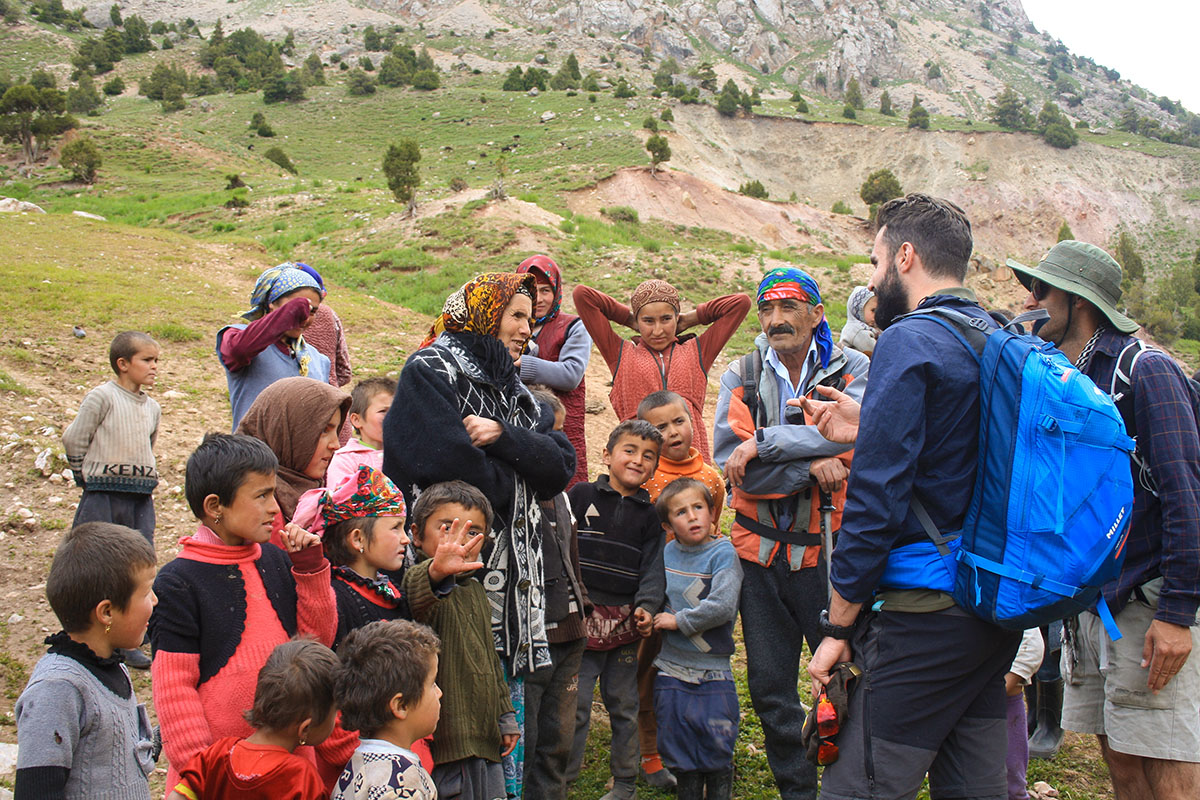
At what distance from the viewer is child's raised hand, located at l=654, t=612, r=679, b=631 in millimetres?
3314

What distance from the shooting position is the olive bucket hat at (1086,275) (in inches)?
111

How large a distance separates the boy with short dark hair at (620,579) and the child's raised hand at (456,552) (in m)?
1.03

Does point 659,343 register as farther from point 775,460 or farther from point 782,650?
point 782,650

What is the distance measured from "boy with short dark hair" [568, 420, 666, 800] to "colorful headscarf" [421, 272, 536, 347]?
102 centimetres

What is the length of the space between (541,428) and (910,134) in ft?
199

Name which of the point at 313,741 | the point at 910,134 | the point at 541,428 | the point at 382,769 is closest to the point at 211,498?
the point at 313,741

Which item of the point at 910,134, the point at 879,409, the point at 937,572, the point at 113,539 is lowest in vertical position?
the point at 113,539

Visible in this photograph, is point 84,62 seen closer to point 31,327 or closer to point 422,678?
point 31,327

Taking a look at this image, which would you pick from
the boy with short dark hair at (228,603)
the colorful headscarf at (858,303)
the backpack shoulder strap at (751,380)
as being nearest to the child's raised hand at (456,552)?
the boy with short dark hair at (228,603)

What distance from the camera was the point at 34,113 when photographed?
28703 mm

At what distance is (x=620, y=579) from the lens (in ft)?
11.3

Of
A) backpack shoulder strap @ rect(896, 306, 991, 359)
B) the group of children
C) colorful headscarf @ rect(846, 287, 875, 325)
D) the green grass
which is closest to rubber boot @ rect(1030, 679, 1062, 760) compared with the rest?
the group of children

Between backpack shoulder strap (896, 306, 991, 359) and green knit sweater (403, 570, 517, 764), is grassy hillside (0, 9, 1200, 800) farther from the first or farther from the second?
backpack shoulder strap (896, 306, 991, 359)

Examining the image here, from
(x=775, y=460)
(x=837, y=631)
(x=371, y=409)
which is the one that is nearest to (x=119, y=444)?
(x=371, y=409)
